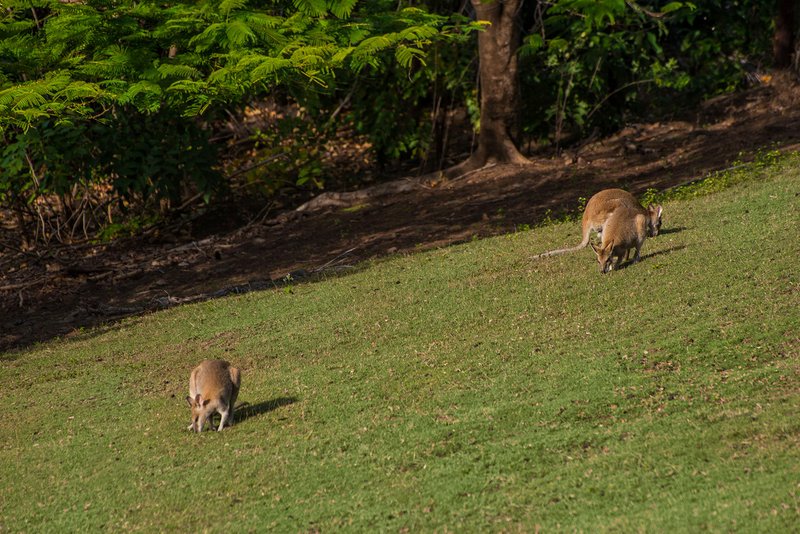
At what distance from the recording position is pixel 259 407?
830cm

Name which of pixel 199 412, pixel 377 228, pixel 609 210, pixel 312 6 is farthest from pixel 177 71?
pixel 199 412

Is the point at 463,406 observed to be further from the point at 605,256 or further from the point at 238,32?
the point at 238,32

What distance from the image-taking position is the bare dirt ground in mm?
14234

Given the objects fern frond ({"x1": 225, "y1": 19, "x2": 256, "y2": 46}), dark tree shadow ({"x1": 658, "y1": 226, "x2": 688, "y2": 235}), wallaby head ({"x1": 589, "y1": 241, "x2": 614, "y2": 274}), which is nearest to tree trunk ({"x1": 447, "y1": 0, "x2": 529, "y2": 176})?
dark tree shadow ({"x1": 658, "y1": 226, "x2": 688, "y2": 235})

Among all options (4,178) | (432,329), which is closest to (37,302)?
(4,178)

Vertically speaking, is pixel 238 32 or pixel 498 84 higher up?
pixel 238 32

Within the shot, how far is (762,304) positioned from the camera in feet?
28.8

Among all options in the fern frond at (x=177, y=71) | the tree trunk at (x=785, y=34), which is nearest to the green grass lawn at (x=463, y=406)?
the fern frond at (x=177, y=71)

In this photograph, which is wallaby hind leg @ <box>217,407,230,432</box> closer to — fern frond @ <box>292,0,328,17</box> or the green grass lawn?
the green grass lawn

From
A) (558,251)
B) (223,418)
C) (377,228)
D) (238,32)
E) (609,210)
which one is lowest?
(377,228)

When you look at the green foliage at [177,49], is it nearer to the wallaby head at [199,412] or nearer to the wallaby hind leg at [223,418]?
the wallaby head at [199,412]

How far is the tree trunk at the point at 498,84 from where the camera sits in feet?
59.1

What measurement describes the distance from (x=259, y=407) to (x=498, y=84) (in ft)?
36.5

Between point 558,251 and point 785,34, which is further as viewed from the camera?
point 785,34
